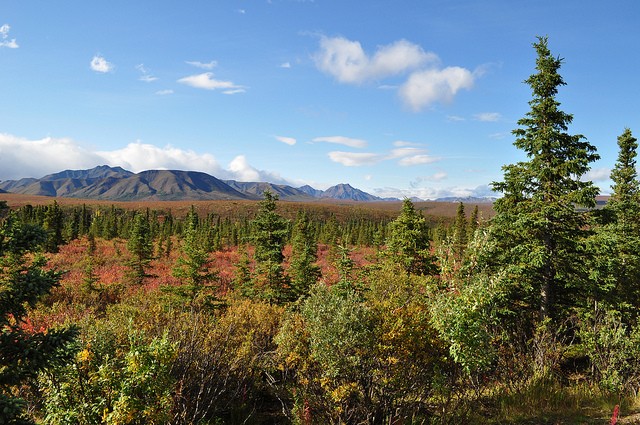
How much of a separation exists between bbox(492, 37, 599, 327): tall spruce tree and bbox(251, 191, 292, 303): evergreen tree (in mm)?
11306

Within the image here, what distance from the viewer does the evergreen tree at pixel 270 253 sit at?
20.3 meters

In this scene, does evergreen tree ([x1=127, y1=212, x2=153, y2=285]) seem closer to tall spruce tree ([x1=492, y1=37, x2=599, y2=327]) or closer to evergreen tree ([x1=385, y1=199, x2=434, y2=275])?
evergreen tree ([x1=385, y1=199, x2=434, y2=275])

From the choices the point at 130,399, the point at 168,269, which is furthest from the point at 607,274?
the point at 168,269

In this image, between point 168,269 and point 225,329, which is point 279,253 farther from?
point 168,269

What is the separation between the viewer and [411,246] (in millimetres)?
23438

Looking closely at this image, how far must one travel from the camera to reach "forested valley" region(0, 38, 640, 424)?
624 centimetres

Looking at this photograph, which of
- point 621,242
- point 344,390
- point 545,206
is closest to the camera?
point 344,390

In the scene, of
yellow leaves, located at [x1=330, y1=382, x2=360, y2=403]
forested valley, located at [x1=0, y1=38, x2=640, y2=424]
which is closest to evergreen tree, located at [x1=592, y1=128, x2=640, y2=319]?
forested valley, located at [x1=0, y1=38, x2=640, y2=424]

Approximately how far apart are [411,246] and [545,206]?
32.4ft

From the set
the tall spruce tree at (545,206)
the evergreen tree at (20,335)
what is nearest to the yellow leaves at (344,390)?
the evergreen tree at (20,335)

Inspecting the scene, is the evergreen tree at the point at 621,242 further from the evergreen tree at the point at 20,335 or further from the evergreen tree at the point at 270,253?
the evergreen tree at the point at 20,335

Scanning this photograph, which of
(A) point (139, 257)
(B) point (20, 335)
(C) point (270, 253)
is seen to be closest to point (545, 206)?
(C) point (270, 253)

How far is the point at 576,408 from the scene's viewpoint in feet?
36.8

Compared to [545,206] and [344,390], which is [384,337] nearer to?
[344,390]
